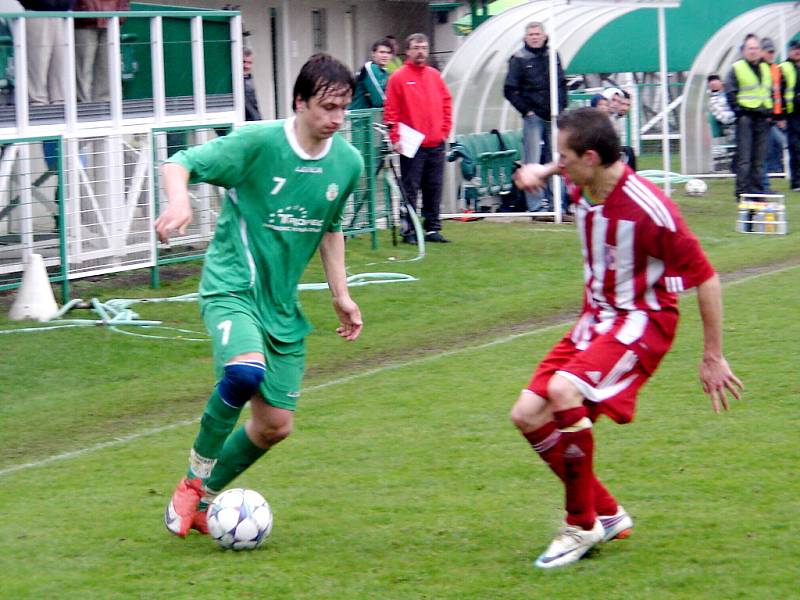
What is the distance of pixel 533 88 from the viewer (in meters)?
16.1

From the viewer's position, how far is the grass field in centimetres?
488

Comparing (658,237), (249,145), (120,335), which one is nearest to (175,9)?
(120,335)

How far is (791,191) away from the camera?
786 inches

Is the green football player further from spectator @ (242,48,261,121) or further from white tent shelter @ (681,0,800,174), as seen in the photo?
white tent shelter @ (681,0,800,174)

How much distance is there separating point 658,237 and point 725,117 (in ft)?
53.9

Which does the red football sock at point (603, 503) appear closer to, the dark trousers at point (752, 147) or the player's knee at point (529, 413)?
the player's knee at point (529, 413)

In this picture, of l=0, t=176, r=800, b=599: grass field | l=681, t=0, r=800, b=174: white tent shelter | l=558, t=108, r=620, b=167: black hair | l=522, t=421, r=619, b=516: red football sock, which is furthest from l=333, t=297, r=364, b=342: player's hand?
l=681, t=0, r=800, b=174: white tent shelter

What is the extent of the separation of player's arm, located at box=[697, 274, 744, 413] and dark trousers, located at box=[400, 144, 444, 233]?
30.6 feet

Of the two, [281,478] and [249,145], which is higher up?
[249,145]

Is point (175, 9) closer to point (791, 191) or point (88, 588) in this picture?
point (88, 588)

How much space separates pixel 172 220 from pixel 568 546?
1.88 meters

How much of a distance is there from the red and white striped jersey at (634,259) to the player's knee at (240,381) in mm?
1236

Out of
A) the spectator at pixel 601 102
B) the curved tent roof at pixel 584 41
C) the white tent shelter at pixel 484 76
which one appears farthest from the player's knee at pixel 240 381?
the white tent shelter at pixel 484 76

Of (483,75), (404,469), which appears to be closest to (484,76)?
(483,75)
